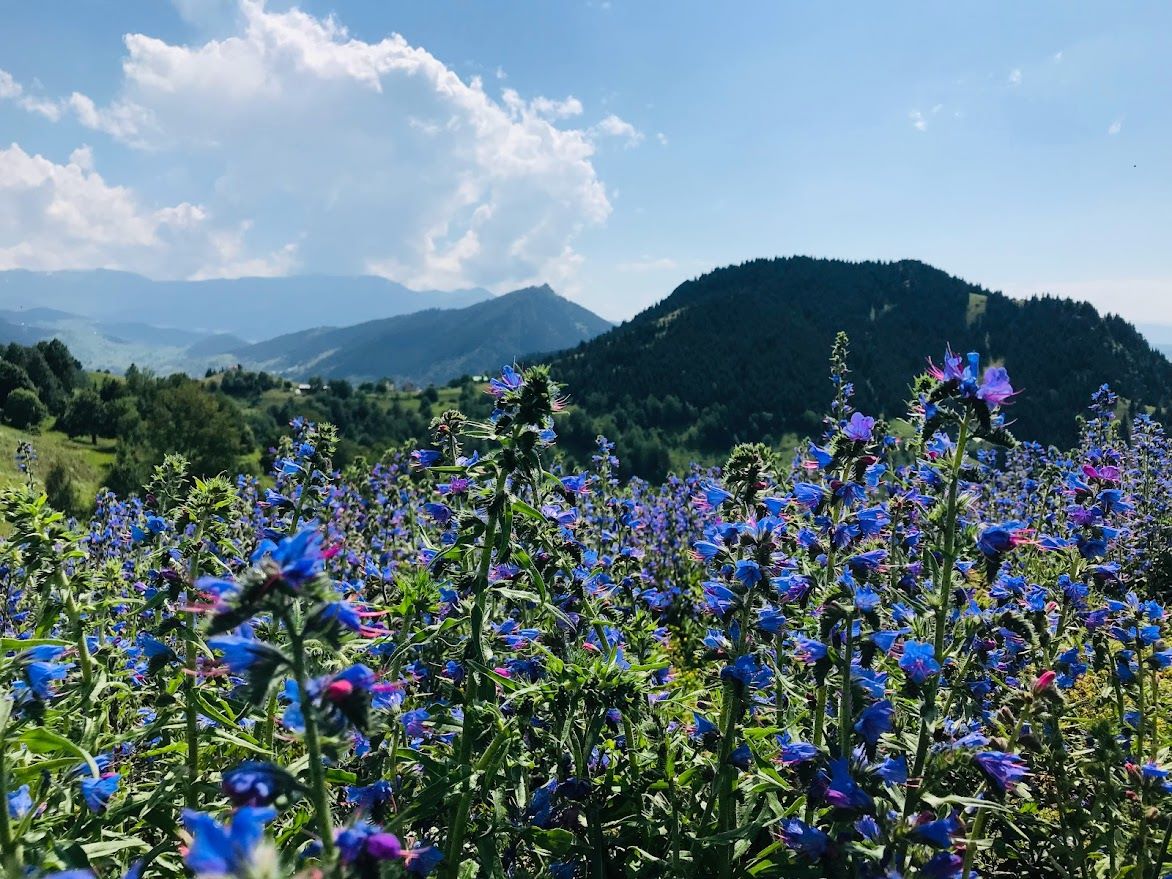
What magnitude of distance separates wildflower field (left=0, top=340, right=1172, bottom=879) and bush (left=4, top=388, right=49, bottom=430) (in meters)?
82.8

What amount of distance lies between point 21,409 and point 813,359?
15041 centimetres

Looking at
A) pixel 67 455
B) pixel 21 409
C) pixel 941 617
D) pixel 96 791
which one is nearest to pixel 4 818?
pixel 96 791

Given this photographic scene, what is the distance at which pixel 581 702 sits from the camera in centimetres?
411

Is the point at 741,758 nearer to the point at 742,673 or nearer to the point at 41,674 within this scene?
the point at 742,673

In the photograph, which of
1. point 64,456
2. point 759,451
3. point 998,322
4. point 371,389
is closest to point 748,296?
point 998,322

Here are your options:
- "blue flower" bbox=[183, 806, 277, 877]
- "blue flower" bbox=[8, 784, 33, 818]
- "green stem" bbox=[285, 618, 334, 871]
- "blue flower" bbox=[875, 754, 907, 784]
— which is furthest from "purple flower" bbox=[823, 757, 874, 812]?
"blue flower" bbox=[8, 784, 33, 818]

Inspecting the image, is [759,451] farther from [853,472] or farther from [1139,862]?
[1139,862]

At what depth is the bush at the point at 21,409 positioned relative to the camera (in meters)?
67.3

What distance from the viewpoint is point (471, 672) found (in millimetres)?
3678

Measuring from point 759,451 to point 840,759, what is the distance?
96.0 inches

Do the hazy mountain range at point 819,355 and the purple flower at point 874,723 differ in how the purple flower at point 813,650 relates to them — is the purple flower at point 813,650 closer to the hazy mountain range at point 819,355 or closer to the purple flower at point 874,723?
the purple flower at point 874,723

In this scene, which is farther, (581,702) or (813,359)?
(813,359)

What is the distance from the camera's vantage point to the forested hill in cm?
13238

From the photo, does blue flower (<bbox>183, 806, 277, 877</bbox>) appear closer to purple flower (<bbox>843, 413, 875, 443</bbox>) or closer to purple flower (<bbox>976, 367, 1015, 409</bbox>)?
purple flower (<bbox>843, 413, 875, 443</bbox>)
